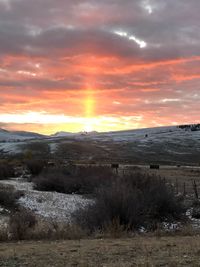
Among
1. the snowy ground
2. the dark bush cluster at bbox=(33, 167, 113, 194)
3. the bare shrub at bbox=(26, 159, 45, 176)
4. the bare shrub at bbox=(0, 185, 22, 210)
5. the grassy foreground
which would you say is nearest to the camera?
the grassy foreground

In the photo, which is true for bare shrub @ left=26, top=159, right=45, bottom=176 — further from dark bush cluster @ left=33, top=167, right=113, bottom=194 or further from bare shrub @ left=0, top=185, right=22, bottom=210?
bare shrub @ left=0, top=185, right=22, bottom=210

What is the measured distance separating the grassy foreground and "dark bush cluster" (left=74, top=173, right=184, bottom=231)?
346cm

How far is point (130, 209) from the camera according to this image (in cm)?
1950

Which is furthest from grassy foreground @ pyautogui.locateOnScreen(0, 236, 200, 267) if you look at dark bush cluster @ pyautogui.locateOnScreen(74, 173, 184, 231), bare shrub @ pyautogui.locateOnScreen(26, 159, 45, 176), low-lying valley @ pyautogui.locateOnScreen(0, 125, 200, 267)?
bare shrub @ pyautogui.locateOnScreen(26, 159, 45, 176)

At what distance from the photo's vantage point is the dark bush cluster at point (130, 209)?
59.8 ft

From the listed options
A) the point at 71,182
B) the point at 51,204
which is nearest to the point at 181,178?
the point at 71,182

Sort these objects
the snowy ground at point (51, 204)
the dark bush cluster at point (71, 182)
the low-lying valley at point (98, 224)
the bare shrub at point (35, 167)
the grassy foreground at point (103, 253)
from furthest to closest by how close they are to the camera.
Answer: the bare shrub at point (35, 167) → the dark bush cluster at point (71, 182) → the snowy ground at point (51, 204) → the low-lying valley at point (98, 224) → the grassy foreground at point (103, 253)

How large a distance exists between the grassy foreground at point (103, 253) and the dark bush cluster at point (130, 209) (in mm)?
3459

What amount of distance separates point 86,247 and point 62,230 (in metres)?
2.62

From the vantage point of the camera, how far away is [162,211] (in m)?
24.2

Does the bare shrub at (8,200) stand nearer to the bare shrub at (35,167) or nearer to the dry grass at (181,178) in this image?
the dry grass at (181,178)

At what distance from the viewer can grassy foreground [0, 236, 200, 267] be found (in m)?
8.98

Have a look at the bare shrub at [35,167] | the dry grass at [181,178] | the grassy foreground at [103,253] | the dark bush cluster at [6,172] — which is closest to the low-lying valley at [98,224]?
the grassy foreground at [103,253]

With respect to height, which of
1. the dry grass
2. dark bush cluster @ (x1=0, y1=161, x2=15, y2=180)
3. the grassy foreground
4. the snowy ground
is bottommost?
the dry grass
